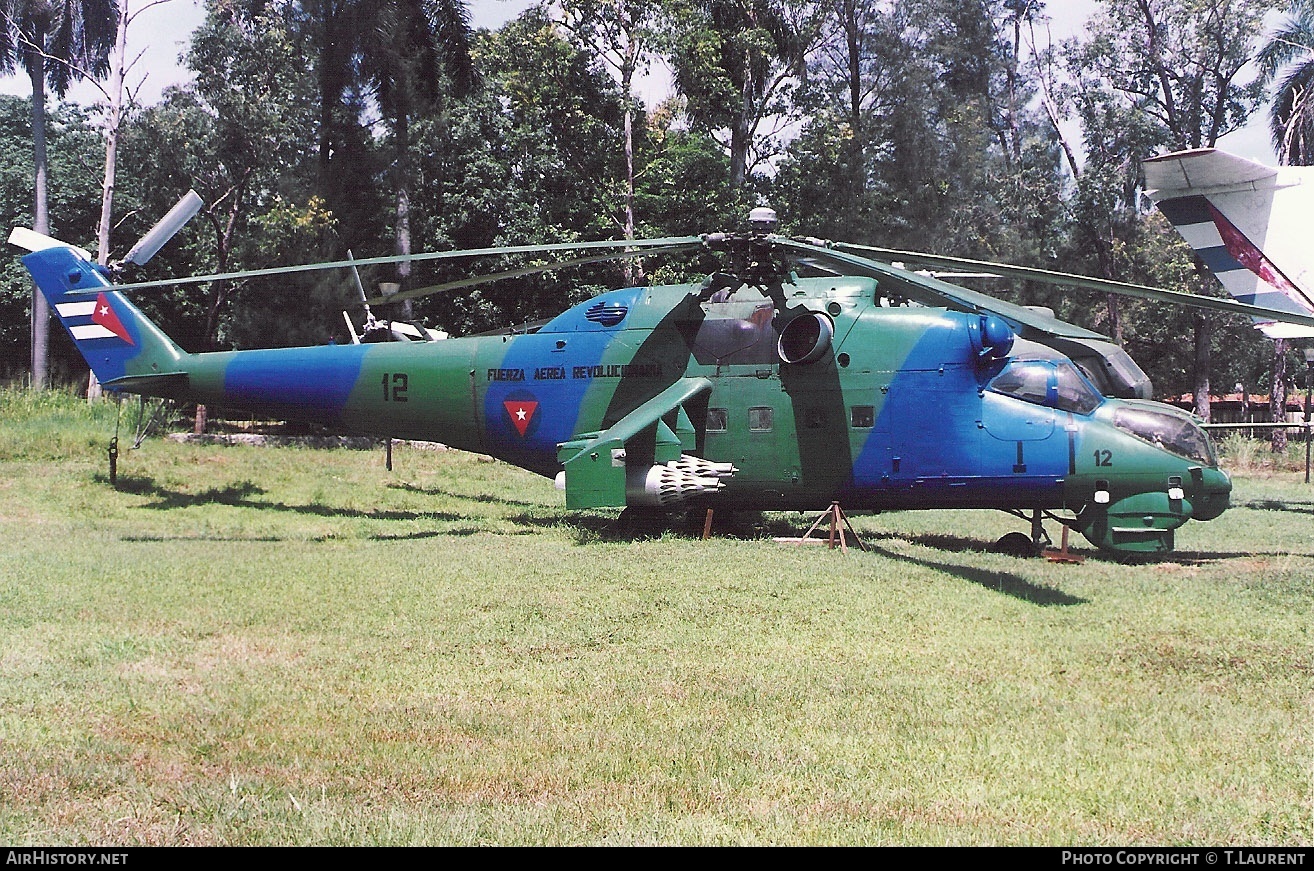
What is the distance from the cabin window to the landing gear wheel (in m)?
2.93

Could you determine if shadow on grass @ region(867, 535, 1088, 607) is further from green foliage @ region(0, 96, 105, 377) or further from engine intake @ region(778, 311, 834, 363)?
green foliage @ region(0, 96, 105, 377)

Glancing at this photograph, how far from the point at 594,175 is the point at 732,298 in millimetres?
19440

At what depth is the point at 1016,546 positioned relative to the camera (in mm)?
12078

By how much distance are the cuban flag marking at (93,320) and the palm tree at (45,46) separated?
12824 mm

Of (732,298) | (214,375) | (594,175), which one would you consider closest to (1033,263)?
(594,175)

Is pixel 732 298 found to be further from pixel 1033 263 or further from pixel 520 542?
pixel 1033 263

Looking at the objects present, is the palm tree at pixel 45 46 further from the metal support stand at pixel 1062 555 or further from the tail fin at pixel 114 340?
the metal support stand at pixel 1062 555

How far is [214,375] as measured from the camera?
581 inches

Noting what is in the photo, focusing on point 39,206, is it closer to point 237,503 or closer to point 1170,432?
point 237,503

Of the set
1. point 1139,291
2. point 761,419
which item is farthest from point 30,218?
point 1139,291

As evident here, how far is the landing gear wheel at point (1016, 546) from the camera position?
11875mm

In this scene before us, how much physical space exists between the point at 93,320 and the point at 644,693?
475 inches

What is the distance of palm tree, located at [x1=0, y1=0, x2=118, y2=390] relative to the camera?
2683 cm
